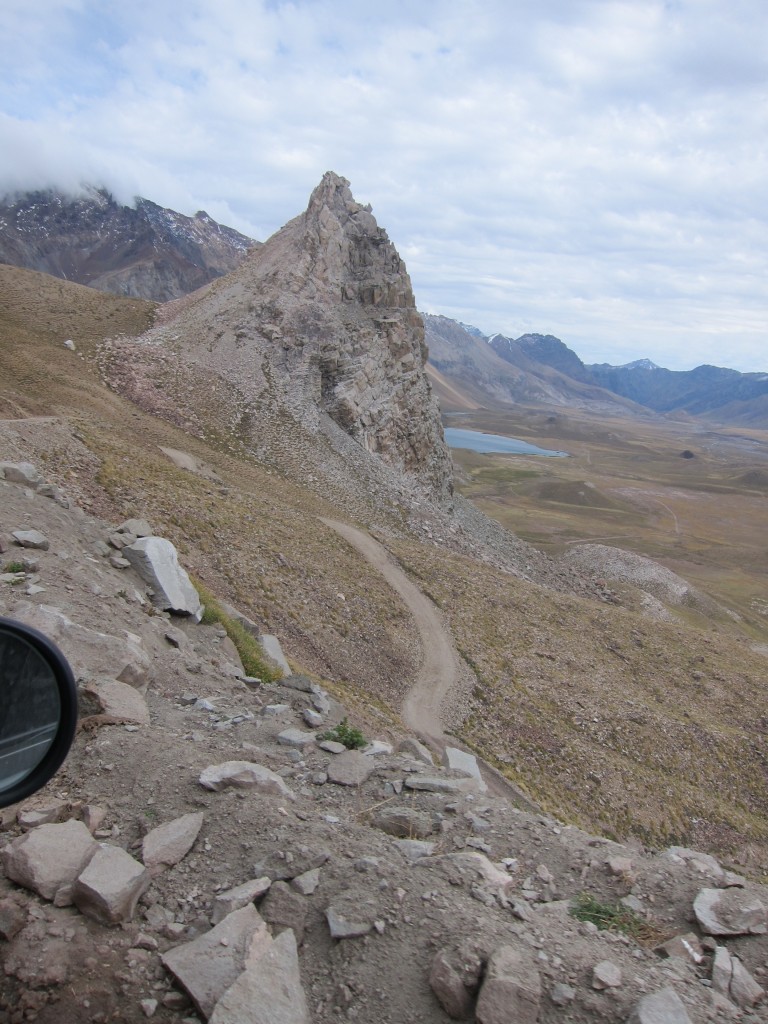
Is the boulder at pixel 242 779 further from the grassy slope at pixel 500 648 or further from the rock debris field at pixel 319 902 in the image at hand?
the grassy slope at pixel 500 648

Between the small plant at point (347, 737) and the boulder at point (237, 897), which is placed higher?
the boulder at point (237, 897)

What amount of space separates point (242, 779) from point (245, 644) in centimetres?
884

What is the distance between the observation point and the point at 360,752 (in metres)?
11.0

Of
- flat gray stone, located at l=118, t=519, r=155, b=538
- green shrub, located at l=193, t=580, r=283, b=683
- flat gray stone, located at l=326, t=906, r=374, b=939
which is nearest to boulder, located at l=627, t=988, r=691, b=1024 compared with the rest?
flat gray stone, located at l=326, t=906, r=374, b=939

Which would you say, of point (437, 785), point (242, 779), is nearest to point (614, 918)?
point (437, 785)

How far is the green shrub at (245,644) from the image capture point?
15.7m

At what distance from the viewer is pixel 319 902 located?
5996 mm

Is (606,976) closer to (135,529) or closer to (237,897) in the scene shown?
(237,897)

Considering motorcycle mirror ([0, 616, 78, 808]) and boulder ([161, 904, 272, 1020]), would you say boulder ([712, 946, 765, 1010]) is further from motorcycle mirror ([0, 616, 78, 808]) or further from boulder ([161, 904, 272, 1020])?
motorcycle mirror ([0, 616, 78, 808])

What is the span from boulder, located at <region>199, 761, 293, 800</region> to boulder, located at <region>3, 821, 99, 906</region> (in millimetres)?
1628

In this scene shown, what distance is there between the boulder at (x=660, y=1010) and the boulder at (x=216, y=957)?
119 inches

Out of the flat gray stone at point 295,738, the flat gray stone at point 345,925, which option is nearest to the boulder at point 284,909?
the flat gray stone at point 345,925

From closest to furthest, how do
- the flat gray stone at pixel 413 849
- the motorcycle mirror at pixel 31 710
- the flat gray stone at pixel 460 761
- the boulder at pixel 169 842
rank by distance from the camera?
the motorcycle mirror at pixel 31 710 → the boulder at pixel 169 842 → the flat gray stone at pixel 413 849 → the flat gray stone at pixel 460 761

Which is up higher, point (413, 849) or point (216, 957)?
point (216, 957)
